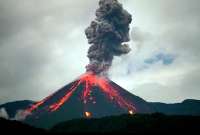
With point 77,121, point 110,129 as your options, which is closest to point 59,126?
point 77,121

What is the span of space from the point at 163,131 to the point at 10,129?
4692 centimetres

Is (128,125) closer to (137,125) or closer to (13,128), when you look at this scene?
(137,125)

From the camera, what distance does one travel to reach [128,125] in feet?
553

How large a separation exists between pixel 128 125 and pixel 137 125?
446 centimetres

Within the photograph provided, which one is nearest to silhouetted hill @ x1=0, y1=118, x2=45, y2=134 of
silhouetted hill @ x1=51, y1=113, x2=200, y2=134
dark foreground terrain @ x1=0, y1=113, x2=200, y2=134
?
dark foreground terrain @ x1=0, y1=113, x2=200, y2=134

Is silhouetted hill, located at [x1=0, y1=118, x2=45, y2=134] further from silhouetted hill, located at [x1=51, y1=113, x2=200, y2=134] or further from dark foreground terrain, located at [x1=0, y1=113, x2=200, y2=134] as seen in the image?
silhouetted hill, located at [x1=51, y1=113, x2=200, y2=134]

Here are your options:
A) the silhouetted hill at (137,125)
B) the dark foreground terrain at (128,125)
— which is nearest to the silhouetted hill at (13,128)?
the dark foreground terrain at (128,125)

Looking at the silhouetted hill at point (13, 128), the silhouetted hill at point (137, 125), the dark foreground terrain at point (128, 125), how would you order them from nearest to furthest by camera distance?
the silhouetted hill at point (13, 128) < the dark foreground terrain at point (128, 125) < the silhouetted hill at point (137, 125)

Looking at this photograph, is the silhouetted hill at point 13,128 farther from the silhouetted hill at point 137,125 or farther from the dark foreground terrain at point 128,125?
the silhouetted hill at point 137,125

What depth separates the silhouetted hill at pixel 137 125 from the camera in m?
149

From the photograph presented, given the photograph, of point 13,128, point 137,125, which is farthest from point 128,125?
point 13,128

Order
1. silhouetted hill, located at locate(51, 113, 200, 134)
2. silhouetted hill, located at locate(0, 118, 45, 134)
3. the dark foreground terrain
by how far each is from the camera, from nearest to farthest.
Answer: silhouetted hill, located at locate(0, 118, 45, 134), the dark foreground terrain, silhouetted hill, located at locate(51, 113, 200, 134)

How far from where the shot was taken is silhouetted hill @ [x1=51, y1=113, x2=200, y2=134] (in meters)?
149

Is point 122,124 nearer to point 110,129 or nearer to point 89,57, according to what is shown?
point 110,129
